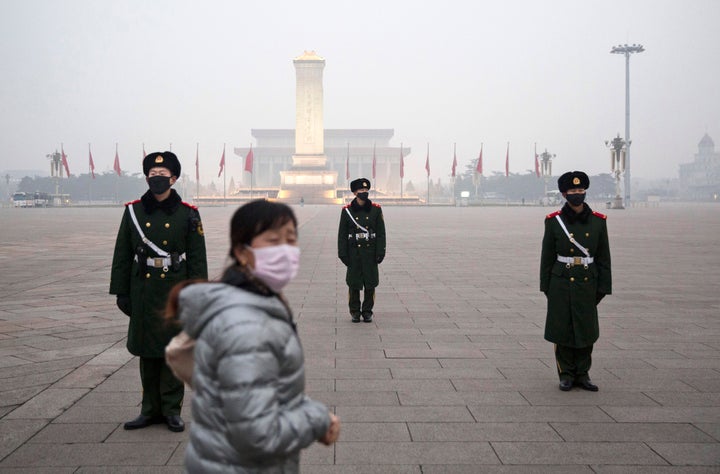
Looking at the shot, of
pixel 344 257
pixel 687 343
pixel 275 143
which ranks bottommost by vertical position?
pixel 687 343

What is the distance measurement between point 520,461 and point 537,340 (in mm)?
3194

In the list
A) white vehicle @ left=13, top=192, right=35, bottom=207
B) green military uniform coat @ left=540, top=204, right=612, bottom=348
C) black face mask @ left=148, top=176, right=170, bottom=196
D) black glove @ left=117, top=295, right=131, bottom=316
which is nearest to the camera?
black face mask @ left=148, top=176, right=170, bottom=196

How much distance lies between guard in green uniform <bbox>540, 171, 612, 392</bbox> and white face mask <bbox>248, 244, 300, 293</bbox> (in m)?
3.40

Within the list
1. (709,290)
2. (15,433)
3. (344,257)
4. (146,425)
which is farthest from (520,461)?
(709,290)

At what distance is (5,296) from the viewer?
9.44 metres

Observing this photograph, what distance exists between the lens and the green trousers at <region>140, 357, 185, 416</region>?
13.8ft

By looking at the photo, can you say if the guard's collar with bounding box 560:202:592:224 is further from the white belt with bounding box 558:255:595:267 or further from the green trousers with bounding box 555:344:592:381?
the green trousers with bounding box 555:344:592:381

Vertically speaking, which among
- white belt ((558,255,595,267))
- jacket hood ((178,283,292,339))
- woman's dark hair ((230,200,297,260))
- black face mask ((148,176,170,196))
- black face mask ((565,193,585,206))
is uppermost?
black face mask ((148,176,170,196))

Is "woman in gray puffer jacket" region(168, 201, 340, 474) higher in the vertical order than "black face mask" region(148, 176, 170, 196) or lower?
lower

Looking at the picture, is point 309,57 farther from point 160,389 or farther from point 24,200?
point 160,389

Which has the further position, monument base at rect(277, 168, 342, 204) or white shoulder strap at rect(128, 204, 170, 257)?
monument base at rect(277, 168, 342, 204)

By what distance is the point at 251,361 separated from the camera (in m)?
1.83

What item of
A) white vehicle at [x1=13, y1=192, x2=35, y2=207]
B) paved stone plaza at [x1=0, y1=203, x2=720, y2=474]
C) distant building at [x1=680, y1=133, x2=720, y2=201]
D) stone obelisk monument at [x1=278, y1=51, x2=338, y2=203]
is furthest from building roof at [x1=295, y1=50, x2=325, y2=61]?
distant building at [x1=680, y1=133, x2=720, y2=201]

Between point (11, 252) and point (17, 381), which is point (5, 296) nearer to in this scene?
point (17, 381)
